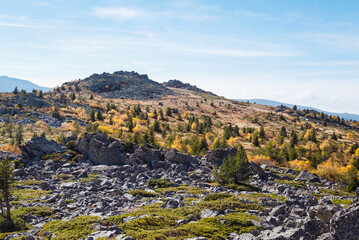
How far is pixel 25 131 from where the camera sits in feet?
314

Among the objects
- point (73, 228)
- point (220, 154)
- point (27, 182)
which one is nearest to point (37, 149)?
point (27, 182)

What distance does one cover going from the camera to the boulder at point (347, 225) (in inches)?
390

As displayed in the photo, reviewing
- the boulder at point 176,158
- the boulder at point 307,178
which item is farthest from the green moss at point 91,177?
the boulder at point 307,178

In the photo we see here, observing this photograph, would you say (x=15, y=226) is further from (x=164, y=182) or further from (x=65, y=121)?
(x=65, y=121)

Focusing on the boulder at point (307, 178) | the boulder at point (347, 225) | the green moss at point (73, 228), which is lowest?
the boulder at point (307, 178)

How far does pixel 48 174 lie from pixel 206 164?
3424 cm

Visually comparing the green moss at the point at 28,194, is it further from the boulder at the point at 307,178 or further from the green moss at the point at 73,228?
the boulder at the point at 307,178

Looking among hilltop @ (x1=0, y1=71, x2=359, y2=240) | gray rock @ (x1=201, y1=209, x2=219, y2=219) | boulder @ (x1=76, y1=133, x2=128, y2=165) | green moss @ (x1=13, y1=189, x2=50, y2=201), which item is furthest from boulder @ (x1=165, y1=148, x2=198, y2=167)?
gray rock @ (x1=201, y1=209, x2=219, y2=219)

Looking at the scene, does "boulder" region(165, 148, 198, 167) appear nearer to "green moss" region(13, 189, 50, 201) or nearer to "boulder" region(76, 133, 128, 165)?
"boulder" region(76, 133, 128, 165)

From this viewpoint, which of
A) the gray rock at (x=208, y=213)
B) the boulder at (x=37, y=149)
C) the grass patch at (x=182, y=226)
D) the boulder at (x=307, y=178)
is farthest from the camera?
the boulder at (x=307, y=178)

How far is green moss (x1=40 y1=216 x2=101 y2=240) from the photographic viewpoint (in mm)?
15586

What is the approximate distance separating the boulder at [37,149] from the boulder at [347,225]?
5280 cm

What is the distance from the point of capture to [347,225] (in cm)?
999

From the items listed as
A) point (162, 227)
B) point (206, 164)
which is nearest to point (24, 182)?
point (162, 227)
